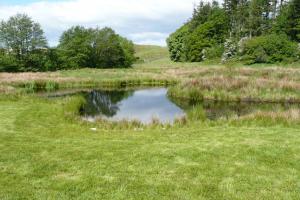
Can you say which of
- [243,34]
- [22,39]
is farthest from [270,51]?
[22,39]

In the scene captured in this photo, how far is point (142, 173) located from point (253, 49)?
61788mm

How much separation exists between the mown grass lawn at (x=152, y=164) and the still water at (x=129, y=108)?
7504 mm

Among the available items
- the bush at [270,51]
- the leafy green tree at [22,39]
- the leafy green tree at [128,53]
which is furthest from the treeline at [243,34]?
the leafy green tree at [22,39]

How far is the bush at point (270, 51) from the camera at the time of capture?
6412 cm

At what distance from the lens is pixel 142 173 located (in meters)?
8.33

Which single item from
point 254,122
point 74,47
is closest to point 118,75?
point 74,47

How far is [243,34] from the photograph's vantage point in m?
85.5

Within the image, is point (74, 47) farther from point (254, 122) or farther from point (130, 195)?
point (130, 195)

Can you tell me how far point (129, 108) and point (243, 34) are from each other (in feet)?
219

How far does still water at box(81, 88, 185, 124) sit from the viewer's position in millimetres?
21109

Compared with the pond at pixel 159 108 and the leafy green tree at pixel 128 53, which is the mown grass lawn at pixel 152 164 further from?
the leafy green tree at pixel 128 53

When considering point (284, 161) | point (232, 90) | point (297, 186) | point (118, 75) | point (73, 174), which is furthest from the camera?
point (118, 75)

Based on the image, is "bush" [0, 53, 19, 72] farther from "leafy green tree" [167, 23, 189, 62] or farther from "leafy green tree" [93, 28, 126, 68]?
"leafy green tree" [167, 23, 189, 62]

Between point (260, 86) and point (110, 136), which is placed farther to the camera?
point (260, 86)
